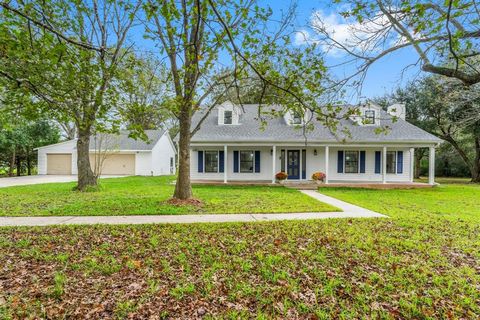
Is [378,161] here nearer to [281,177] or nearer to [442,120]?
[281,177]

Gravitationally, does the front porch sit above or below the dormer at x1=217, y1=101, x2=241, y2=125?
below

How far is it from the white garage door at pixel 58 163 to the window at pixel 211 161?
52.8ft

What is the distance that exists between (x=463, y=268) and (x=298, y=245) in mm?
2447

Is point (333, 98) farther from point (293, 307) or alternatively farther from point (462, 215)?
point (462, 215)

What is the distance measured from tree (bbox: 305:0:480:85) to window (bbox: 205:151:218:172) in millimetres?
11912

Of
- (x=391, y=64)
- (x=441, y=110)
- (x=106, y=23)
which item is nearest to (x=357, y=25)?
(x=391, y=64)

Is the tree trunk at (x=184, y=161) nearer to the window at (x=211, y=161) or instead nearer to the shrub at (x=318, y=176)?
the window at (x=211, y=161)

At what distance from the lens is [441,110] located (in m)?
21.7

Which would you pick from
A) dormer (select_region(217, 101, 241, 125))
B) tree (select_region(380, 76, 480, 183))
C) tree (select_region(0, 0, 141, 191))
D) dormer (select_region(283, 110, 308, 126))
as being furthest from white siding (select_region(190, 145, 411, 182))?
tree (select_region(0, 0, 141, 191))

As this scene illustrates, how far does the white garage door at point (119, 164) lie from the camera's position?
82.7ft

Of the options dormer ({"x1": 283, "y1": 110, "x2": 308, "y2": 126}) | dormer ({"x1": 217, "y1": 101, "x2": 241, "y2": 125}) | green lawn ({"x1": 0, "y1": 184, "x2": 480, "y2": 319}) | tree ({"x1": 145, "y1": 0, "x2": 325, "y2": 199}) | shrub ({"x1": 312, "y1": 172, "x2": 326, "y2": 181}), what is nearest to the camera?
green lawn ({"x1": 0, "y1": 184, "x2": 480, "y2": 319})

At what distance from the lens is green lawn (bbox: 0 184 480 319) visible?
121 inches

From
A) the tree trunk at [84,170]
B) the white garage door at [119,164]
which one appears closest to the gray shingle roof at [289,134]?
the tree trunk at [84,170]

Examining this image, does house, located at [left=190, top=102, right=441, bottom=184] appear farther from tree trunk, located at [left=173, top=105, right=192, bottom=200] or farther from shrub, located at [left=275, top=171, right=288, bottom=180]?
tree trunk, located at [left=173, top=105, right=192, bottom=200]
